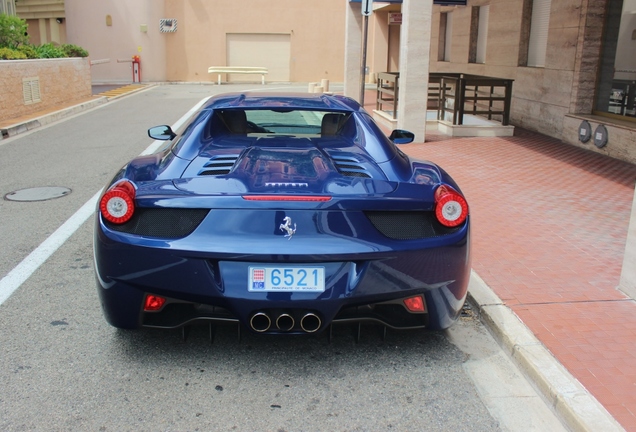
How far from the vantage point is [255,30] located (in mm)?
35969

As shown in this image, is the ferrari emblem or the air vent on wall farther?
the air vent on wall

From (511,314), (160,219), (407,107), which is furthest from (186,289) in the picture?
(407,107)

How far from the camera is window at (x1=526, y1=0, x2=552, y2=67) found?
1438cm

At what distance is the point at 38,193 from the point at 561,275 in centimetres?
622

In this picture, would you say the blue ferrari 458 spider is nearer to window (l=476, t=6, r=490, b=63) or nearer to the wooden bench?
window (l=476, t=6, r=490, b=63)

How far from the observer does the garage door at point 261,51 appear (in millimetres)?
36062

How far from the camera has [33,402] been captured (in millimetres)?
3336

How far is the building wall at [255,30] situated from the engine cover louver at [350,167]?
108ft

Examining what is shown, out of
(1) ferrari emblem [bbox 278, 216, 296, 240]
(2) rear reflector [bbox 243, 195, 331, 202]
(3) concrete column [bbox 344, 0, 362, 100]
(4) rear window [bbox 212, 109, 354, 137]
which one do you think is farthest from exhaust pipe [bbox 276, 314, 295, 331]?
(3) concrete column [bbox 344, 0, 362, 100]

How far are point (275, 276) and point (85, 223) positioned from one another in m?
4.09

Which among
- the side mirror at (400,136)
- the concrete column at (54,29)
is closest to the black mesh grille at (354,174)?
the side mirror at (400,136)

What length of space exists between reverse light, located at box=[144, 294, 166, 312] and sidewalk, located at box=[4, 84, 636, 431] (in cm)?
202

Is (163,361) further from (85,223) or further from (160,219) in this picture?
(85,223)

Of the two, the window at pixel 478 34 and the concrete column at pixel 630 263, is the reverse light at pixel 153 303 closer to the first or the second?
the concrete column at pixel 630 263
